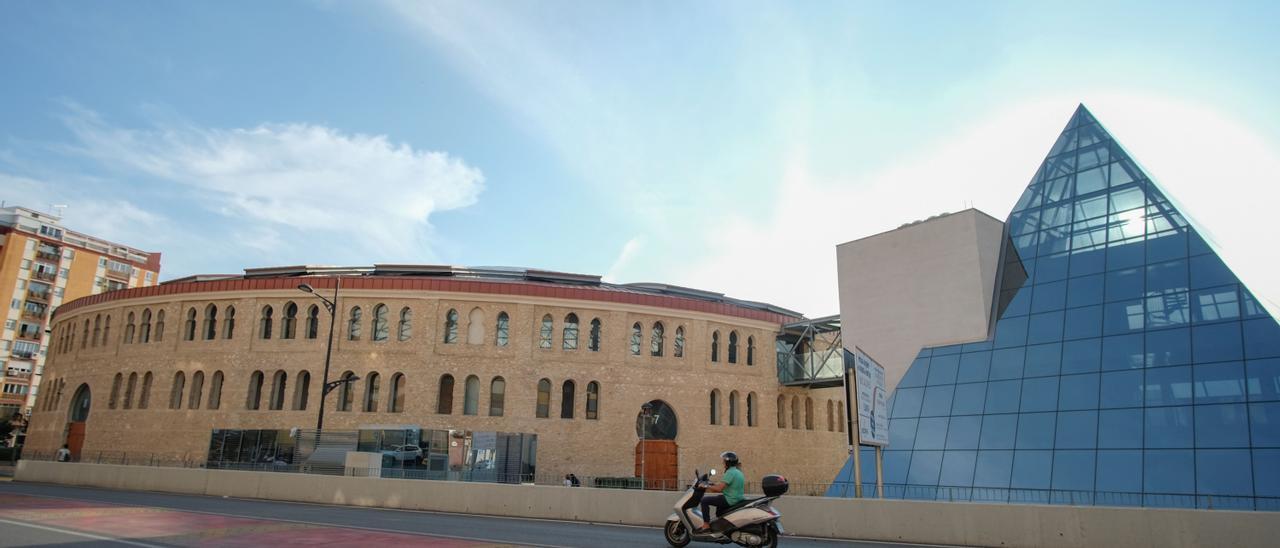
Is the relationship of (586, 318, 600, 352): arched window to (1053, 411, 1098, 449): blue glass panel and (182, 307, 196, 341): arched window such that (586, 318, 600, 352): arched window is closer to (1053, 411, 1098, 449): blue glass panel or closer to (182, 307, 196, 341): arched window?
(182, 307, 196, 341): arched window

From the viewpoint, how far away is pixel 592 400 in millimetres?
40719

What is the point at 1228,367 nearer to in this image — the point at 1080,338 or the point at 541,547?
the point at 1080,338

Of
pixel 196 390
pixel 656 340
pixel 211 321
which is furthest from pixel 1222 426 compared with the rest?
pixel 211 321

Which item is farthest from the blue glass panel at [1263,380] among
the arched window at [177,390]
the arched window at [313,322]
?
the arched window at [177,390]

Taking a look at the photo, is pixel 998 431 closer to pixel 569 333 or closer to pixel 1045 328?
pixel 1045 328

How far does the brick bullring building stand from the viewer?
3966 cm

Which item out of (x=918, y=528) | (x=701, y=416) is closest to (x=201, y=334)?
(x=701, y=416)

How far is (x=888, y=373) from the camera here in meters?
28.8

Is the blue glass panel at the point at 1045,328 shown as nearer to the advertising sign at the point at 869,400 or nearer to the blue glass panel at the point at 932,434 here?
the blue glass panel at the point at 932,434

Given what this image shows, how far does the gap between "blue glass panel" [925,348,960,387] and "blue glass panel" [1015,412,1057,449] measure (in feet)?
10.8

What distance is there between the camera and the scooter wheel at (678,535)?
41.5 feet

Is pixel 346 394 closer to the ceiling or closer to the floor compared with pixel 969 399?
closer to the ceiling

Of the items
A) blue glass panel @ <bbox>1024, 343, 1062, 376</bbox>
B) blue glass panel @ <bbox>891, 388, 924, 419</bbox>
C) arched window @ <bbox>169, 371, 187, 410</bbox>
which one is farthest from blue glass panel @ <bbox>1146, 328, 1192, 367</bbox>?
arched window @ <bbox>169, 371, 187, 410</bbox>

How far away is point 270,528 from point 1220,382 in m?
21.5
